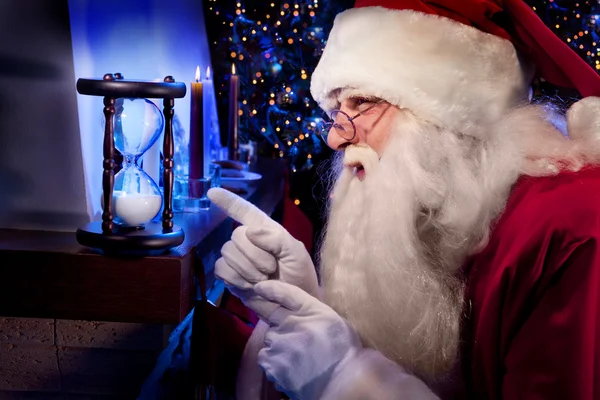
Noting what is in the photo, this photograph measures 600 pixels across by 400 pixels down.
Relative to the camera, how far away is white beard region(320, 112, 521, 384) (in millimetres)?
1250

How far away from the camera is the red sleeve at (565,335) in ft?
3.38

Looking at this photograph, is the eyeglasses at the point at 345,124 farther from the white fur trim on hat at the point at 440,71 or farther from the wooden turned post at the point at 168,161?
the wooden turned post at the point at 168,161

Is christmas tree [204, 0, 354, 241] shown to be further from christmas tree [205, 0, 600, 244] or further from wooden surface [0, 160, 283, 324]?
wooden surface [0, 160, 283, 324]

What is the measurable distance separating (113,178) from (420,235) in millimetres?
631

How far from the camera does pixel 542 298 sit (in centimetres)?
107

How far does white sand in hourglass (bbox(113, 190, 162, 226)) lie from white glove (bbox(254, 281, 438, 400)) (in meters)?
0.26

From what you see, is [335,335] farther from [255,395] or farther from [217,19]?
[217,19]

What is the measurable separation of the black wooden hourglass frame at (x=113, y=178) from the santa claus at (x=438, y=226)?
12cm

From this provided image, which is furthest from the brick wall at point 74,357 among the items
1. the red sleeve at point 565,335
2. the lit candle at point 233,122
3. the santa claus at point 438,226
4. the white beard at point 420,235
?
the lit candle at point 233,122

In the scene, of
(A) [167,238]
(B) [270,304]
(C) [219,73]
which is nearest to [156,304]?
(A) [167,238]

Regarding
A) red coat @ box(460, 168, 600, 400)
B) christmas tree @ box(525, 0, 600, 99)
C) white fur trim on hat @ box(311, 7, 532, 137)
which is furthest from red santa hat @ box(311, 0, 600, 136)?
christmas tree @ box(525, 0, 600, 99)

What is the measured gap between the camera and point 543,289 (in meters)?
1.08

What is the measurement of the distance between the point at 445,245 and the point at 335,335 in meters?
0.28

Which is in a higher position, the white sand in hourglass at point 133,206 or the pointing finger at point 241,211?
the white sand in hourglass at point 133,206
